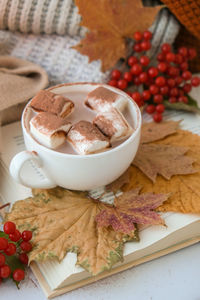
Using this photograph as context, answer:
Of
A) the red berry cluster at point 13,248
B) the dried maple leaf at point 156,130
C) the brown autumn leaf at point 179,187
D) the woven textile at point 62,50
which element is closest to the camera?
the red berry cluster at point 13,248

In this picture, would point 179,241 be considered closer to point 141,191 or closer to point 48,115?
point 141,191

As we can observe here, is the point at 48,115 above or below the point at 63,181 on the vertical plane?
above

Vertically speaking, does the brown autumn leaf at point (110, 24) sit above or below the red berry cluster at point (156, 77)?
above

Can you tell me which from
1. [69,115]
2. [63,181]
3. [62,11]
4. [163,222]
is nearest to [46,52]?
[62,11]

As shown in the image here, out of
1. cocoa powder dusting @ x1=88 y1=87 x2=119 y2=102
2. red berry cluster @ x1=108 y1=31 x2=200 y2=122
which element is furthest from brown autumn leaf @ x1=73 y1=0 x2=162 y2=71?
cocoa powder dusting @ x1=88 y1=87 x2=119 y2=102

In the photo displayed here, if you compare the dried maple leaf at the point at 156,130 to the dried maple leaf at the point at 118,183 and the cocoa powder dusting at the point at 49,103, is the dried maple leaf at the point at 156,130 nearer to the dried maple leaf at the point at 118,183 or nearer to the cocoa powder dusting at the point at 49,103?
the dried maple leaf at the point at 118,183

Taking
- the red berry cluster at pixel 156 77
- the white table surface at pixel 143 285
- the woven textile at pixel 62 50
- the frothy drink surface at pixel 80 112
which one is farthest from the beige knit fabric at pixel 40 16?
the white table surface at pixel 143 285

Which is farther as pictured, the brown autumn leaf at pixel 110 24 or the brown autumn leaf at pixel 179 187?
the brown autumn leaf at pixel 110 24
